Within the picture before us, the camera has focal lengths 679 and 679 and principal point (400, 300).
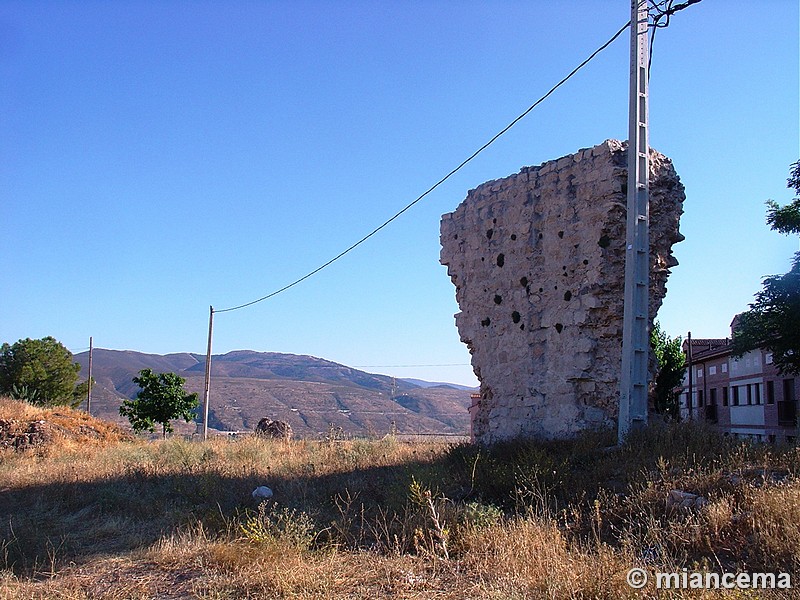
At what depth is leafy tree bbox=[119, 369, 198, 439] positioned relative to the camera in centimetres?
2361

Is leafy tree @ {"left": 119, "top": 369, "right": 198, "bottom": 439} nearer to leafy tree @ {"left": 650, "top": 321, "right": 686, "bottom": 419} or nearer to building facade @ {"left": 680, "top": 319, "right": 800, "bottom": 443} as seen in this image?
leafy tree @ {"left": 650, "top": 321, "right": 686, "bottom": 419}

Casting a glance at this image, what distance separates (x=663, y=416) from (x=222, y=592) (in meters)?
6.89

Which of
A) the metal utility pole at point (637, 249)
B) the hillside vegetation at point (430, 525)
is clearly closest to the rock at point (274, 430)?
the hillside vegetation at point (430, 525)

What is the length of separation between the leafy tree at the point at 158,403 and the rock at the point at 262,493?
15.0 metres

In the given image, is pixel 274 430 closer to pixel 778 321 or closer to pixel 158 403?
pixel 158 403

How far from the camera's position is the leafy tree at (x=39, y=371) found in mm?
27484

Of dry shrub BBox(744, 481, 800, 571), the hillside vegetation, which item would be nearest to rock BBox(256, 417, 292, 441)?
the hillside vegetation

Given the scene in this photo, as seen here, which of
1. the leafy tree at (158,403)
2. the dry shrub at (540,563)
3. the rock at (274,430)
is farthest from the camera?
the leafy tree at (158,403)

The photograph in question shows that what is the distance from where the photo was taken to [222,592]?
523 cm

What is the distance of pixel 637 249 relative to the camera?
9.05 metres

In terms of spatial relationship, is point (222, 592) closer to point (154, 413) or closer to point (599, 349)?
point (599, 349)

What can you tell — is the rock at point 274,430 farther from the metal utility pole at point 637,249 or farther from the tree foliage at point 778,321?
the tree foliage at point 778,321

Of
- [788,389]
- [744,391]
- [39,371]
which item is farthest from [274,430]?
[744,391]

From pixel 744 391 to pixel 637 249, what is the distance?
29.5 meters
